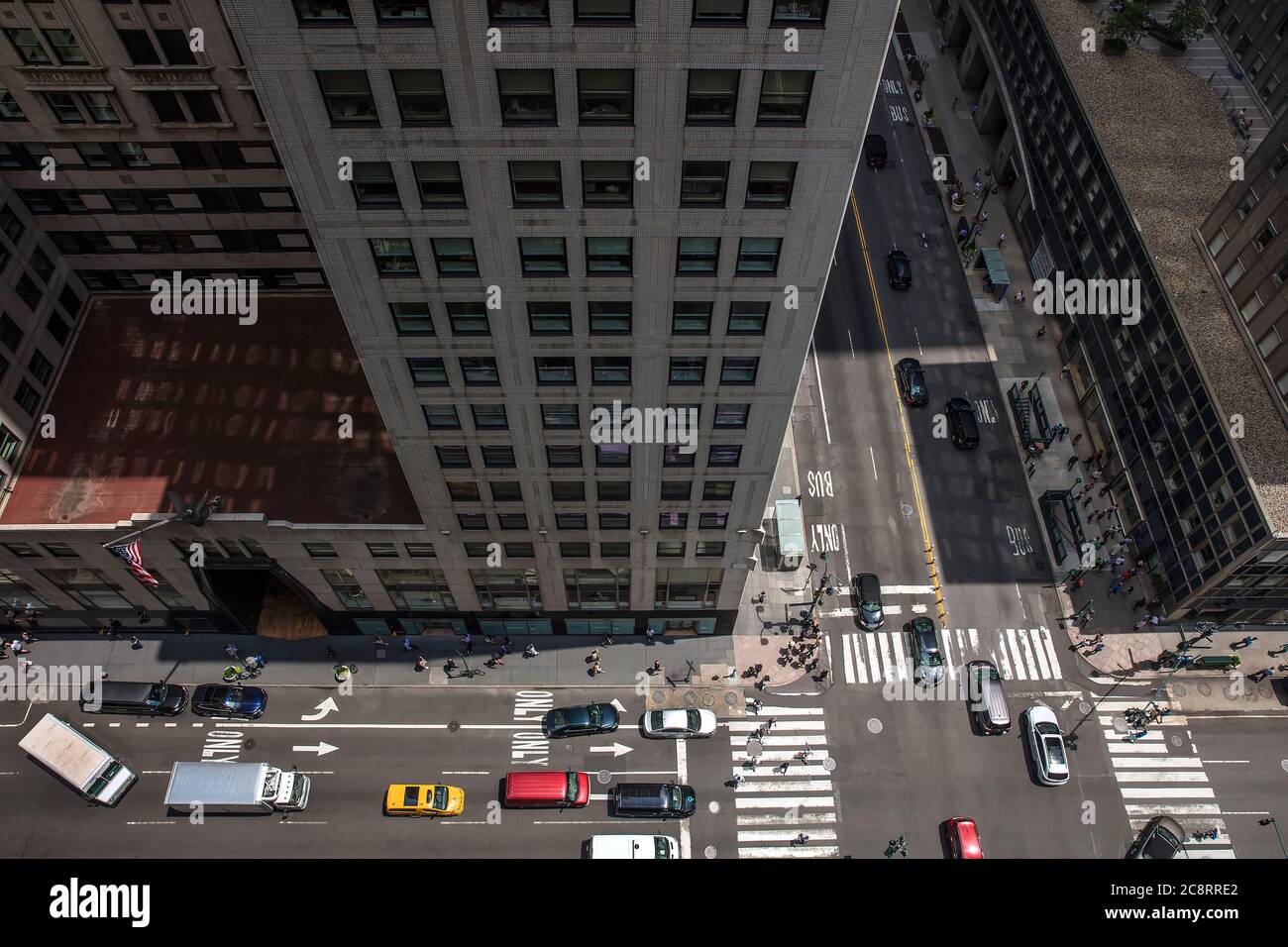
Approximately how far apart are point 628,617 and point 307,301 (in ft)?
105

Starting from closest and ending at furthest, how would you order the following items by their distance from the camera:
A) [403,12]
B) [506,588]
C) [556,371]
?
[403,12] < [556,371] < [506,588]

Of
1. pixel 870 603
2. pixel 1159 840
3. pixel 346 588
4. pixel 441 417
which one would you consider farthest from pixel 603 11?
pixel 1159 840

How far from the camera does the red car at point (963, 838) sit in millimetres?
54688

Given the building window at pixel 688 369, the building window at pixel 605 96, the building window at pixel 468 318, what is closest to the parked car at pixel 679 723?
the building window at pixel 688 369

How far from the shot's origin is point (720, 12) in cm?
2739

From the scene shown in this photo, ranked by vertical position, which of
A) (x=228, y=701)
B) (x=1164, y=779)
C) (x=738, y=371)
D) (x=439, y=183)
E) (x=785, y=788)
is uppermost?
(x=439, y=183)

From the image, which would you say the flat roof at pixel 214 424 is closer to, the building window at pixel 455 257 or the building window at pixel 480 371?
the building window at pixel 480 371

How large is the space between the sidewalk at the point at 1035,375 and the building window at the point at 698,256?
46501 millimetres

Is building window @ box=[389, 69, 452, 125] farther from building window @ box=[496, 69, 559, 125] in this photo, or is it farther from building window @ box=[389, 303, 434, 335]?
building window @ box=[389, 303, 434, 335]

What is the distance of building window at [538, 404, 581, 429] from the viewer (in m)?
43.0

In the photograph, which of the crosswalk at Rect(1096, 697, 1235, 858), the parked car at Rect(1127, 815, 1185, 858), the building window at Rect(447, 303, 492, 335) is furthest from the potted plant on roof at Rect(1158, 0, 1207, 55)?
the building window at Rect(447, 303, 492, 335)

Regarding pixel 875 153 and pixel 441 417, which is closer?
pixel 441 417

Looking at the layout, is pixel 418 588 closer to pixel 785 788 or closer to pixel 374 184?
pixel 785 788

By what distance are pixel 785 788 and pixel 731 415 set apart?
1123 inches
